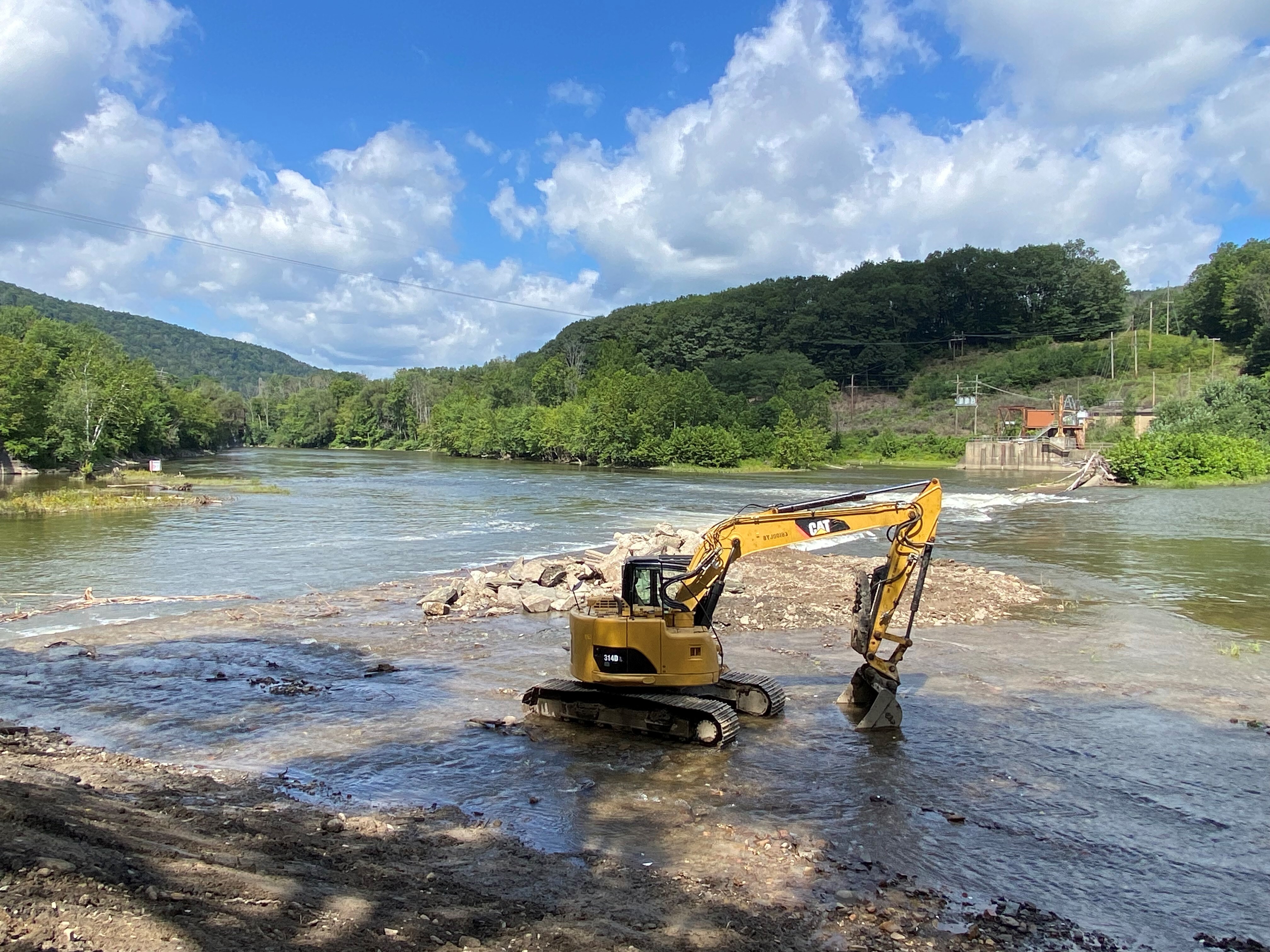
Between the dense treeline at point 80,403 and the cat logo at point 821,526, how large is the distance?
70.3 metres

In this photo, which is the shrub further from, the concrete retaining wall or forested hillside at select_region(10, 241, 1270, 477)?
forested hillside at select_region(10, 241, 1270, 477)

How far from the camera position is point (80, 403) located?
70000 mm

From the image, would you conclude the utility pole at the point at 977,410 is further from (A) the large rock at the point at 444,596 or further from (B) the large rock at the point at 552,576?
(A) the large rock at the point at 444,596

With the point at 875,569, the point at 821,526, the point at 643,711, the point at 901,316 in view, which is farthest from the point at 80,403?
the point at 901,316

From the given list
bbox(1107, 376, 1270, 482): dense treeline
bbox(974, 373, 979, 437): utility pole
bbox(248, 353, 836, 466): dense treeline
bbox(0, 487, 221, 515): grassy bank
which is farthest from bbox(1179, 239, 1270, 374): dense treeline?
bbox(0, 487, 221, 515): grassy bank

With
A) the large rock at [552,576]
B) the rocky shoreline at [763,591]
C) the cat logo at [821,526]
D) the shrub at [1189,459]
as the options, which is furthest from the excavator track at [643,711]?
the shrub at [1189,459]

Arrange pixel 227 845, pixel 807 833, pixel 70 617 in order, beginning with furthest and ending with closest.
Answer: pixel 70 617 < pixel 807 833 < pixel 227 845

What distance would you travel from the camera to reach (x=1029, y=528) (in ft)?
119

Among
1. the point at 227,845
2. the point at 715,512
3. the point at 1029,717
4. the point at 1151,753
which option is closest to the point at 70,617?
the point at 227,845

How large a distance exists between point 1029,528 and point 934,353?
129279 millimetres

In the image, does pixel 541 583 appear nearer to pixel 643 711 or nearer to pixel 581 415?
pixel 643 711

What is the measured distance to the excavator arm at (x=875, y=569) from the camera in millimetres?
11164

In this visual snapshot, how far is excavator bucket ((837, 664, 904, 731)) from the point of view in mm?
11617

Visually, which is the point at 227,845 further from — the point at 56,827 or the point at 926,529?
the point at 926,529
